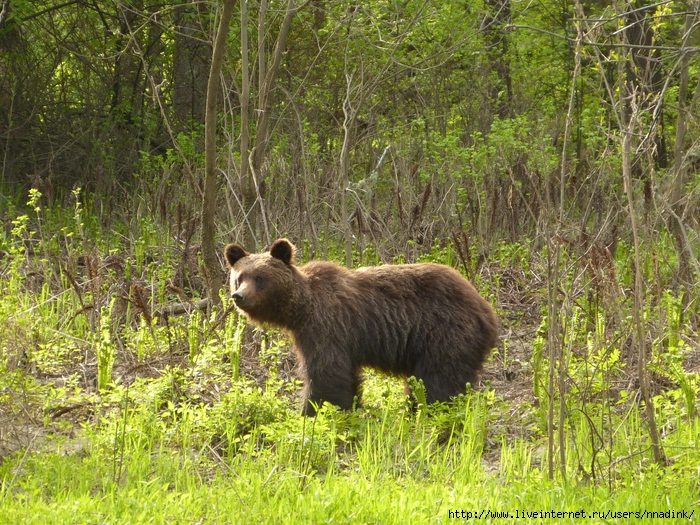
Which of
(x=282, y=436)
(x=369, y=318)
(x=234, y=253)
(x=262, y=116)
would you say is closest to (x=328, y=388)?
(x=369, y=318)

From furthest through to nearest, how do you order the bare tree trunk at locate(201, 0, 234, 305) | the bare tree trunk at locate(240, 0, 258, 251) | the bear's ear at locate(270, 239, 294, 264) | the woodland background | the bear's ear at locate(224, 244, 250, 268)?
the bare tree trunk at locate(240, 0, 258, 251)
the bare tree trunk at locate(201, 0, 234, 305)
the bear's ear at locate(224, 244, 250, 268)
the bear's ear at locate(270, 239, 294, 264)
the woodland background

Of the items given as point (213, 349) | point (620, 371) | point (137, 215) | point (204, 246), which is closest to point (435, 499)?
point (620, 371)

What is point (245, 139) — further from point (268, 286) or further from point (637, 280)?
point (637, 280)

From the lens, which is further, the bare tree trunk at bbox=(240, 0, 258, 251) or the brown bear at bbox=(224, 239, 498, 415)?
the bare tree trunk at bbox=(240, 0, 258, 251)

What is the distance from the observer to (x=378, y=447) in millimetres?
5578

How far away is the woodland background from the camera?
5.52m

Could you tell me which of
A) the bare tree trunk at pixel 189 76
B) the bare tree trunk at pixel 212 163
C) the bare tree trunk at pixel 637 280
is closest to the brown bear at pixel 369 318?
the bare tree trunk at pixel 212 163

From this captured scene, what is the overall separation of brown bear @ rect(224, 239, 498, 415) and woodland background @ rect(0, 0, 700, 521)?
406 millimetres

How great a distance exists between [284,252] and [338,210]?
4.09 m

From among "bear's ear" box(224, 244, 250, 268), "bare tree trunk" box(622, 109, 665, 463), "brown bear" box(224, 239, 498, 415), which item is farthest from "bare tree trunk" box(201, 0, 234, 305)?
"bare tree trunk" box(622, 109, 665, 463)

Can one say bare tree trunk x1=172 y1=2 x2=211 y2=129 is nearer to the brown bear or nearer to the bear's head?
the bear's head

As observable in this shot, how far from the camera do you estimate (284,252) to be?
22.7 feet

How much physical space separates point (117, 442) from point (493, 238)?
21.0 feet

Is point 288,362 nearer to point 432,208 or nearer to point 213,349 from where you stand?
point 213,349
